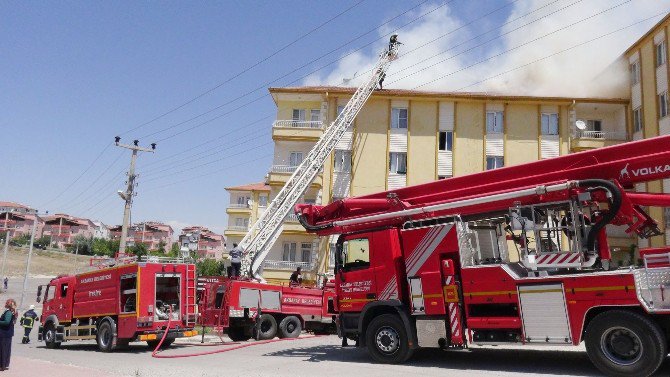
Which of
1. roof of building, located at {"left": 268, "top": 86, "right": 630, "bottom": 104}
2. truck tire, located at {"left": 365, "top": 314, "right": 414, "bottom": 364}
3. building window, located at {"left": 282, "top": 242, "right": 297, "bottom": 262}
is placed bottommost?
truck tire, located at {"left": 365, "top": 314, "right": 414, "bottom": 364}

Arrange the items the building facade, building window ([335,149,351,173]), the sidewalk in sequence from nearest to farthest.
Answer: the sidewalk
the building facade
building window ([335,149,351,173])

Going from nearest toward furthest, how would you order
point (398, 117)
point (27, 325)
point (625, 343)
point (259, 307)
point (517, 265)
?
point (625, 343)
point (517, 265)
point (259, 307)
point (27, 325)
point (398, 117)

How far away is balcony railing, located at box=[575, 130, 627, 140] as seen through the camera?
1373 inches

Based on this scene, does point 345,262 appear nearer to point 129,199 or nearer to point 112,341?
point 112,341

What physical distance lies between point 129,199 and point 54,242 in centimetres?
11507

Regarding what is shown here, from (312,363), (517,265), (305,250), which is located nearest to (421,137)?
(305,250)

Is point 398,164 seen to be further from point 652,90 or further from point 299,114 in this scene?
point 652,90

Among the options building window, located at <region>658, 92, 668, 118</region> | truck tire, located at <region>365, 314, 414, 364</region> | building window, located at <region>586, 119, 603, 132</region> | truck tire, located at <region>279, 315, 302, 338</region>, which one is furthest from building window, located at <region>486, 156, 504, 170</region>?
truck tire, located at <region>365, 314, 414, 364</region>

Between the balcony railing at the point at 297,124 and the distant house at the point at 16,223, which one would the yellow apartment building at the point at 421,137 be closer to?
the balcony railing at the point at 297,124

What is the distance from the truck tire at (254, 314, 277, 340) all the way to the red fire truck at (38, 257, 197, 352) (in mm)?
2649

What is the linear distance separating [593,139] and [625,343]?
29073 mm

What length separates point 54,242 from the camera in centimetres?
13500

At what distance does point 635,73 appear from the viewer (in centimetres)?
3422

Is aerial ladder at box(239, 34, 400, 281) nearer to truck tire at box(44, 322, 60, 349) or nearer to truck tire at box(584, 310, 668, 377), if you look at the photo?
truck tire at box(44, 322, 60, 349)
